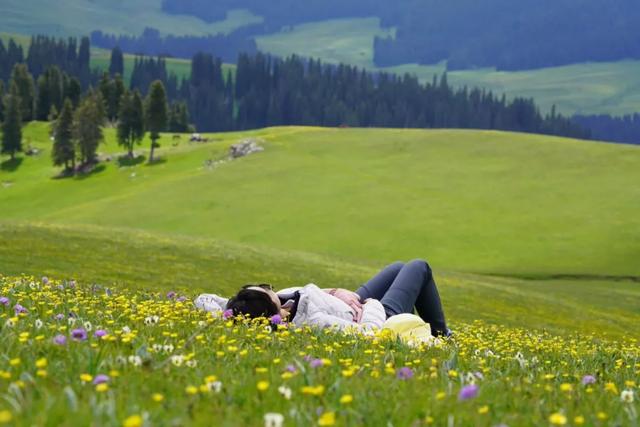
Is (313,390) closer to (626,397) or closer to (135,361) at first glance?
(135,361)

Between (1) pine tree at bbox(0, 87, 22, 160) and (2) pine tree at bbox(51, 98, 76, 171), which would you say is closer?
(2) pine tree at bbox(51, 98, 76, 171)

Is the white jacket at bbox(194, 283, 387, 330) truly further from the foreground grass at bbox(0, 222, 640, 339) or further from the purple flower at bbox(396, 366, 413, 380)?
the foreground grass at bbox(0, 222, 640, 339)

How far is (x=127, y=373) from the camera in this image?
5094mm

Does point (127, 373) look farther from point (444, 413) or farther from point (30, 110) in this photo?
point (30, 110)

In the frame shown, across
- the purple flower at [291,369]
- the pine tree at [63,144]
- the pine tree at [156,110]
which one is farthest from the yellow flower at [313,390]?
the pine tree at [156,110]

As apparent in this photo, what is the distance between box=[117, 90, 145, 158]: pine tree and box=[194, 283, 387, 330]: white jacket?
13119 cm

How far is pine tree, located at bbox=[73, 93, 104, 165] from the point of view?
129750 millimetres

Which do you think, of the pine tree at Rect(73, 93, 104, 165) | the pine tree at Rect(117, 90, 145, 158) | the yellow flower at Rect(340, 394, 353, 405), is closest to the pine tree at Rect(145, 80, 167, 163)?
the pine tree at Rect(117, 90, 145, 158)

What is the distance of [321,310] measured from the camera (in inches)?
447

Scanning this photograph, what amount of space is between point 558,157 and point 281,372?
96.5 meters

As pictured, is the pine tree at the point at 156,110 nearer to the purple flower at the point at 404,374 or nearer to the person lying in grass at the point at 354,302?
the person lying in grass at the point at 354,302

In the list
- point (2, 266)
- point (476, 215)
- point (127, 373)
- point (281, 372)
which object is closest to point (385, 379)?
point (281, 372)

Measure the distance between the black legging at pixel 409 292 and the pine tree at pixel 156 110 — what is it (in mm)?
121778

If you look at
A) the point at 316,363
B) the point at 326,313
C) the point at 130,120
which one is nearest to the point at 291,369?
the point at 316,363
